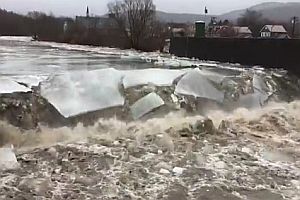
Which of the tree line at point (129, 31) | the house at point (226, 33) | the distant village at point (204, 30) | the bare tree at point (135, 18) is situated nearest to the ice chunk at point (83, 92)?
the distant village at point (204, 30)

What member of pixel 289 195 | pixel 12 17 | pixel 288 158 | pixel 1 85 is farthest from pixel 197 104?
pixel 12 17

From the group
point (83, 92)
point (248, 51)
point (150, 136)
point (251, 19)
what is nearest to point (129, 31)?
point (248, 51)

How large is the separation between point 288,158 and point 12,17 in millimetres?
84794

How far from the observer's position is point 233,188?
5922 mm

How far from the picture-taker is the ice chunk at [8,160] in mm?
6398

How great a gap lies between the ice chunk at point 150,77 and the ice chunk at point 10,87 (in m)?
2.11

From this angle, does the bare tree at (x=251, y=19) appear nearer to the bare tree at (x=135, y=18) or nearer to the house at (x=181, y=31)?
the house at (x=181, y=31)

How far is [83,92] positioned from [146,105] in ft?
4.07

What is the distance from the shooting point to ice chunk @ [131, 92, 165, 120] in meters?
9.18

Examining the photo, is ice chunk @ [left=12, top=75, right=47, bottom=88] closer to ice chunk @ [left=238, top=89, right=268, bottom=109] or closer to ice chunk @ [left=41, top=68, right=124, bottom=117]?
ice chunk @ [left=41, top=68, right=124, bottom=117]

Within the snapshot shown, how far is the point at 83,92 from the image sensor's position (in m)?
9.39

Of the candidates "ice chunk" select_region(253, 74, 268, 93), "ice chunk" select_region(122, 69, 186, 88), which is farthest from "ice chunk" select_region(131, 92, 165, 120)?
"ice chunk" select_region(253, 74, 268, 93)

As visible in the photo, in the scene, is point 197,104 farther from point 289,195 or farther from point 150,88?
point 289,195

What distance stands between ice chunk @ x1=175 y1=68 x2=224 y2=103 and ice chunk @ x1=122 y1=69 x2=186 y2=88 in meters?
0.25
